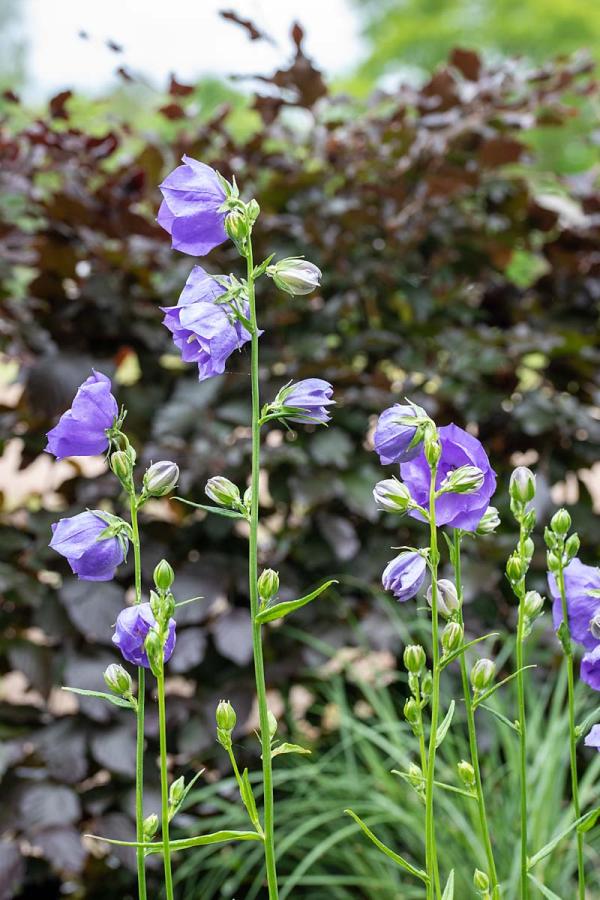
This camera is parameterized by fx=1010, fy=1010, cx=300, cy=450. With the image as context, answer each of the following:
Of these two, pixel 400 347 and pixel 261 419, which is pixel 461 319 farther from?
pixel 261 419

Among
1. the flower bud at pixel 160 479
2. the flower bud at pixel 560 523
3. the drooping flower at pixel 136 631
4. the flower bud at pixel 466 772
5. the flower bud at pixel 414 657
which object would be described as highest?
the flower bud at pixel 560 523

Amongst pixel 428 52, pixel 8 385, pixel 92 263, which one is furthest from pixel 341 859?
pixel 428 52

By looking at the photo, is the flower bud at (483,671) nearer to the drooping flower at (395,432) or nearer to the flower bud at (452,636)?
the flower bud at (452,636)

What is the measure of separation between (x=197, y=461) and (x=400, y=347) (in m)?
0.56

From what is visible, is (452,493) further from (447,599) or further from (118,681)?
(118,681)

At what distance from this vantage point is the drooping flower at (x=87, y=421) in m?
0.69

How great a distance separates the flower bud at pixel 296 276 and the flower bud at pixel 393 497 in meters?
0.15

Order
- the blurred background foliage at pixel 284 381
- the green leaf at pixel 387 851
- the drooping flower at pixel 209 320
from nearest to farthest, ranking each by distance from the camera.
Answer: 1. the green leaf at pixel 387 851
2. the drooping flower at pixel 209 320
3. the blurred background foliage at pixel 284 381

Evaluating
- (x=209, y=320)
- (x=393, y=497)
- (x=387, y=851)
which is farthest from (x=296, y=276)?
(x=387, y=851)

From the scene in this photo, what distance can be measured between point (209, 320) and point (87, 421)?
109 millimetres

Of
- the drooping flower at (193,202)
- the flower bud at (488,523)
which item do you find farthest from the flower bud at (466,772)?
the drooping flower at (193,202)

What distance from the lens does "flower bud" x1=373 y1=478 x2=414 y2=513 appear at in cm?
66

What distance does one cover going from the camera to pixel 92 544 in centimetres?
68

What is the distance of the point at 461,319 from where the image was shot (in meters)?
2.12
